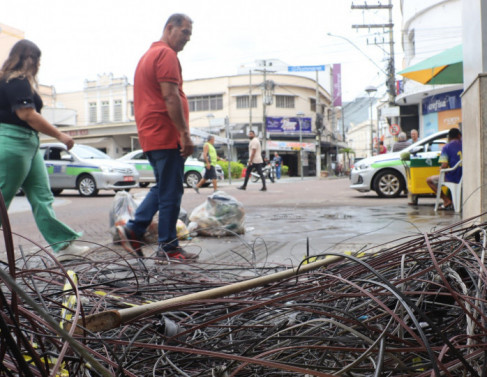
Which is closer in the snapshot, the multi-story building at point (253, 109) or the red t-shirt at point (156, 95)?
the red t-shirt at point (156, 95)

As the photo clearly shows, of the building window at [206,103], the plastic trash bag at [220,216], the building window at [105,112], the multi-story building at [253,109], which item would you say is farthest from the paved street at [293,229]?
the building window at [105,112]

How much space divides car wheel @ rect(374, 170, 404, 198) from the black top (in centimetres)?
890

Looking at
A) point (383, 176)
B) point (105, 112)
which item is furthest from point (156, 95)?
point (105, 112)

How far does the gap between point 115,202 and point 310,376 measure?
446 cm

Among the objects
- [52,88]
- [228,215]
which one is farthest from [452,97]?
[52,88]

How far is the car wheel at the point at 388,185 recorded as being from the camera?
440 inches

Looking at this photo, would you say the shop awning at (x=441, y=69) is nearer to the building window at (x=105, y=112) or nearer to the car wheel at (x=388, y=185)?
the car wheel at (x=388, y=185)

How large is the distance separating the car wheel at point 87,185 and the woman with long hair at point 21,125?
10.6 m

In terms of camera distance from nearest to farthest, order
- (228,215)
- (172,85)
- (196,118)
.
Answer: (172,85) → (228,215) → (196,118)

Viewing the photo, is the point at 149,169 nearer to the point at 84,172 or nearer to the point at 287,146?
the point at 84,172

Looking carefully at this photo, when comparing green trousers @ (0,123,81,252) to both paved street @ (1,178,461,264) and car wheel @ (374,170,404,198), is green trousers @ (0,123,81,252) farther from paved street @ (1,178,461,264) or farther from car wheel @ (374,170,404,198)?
car wheel @ (374,170,404,198)

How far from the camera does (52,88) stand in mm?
54781

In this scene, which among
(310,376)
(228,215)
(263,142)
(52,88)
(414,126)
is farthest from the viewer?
(52,88)

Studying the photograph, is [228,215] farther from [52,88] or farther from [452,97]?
[52,88]
